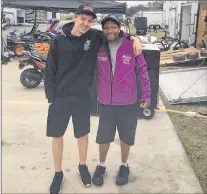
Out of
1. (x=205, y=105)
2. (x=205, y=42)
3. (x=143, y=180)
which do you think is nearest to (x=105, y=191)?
(x=143, y=180)

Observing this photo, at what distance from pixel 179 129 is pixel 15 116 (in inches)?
112

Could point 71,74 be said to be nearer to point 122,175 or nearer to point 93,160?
point 122,175

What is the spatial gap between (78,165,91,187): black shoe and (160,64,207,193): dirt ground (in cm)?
122

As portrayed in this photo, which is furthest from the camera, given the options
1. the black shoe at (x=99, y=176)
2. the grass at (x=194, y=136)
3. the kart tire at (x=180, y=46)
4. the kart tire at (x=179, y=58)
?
the kart tire at (x=180, y=46)

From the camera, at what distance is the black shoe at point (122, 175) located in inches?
136

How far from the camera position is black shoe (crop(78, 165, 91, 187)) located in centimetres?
341

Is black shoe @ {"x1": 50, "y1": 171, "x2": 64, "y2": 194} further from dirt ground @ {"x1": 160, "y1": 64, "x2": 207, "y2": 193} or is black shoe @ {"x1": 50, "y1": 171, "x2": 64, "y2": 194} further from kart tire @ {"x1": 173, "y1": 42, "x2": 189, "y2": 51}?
kart tire @ {"x1": 173, "y1": 42, "x2": 189, "y2": 51}

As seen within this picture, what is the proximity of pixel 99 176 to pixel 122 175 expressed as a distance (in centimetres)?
25

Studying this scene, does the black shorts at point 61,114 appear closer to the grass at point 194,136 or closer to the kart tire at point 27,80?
the grass at point 194,136

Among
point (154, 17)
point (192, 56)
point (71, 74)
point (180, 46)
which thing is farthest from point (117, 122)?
point (154, 17)

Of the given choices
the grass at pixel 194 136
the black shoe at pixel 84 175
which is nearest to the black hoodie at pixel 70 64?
the black shoe at pixel 84 175

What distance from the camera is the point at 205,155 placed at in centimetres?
422

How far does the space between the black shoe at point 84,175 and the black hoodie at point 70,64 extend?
2.68 feet

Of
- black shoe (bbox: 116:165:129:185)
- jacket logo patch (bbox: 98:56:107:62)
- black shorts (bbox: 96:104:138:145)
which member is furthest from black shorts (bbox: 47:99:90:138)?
black shoe (bbox: 116:165:129:185)
